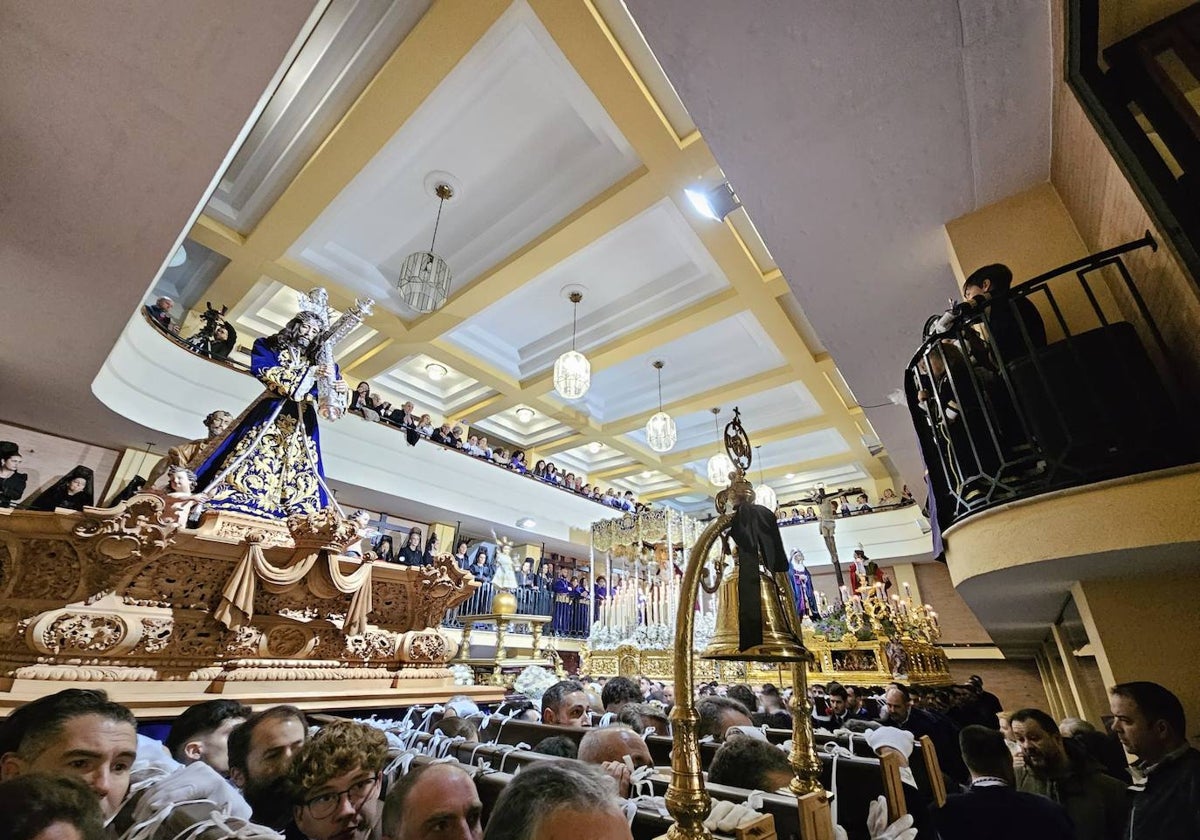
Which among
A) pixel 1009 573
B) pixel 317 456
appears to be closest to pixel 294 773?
pixel 317 456

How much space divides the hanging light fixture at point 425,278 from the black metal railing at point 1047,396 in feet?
16.6

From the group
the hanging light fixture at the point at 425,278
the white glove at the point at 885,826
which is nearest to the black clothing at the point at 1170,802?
the white glove at the point at 885,826

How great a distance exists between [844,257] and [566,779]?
4294 millimetres

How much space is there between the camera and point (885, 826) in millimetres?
1593

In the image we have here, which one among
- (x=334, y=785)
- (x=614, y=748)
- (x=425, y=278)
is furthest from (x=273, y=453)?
(x=425, y=278)

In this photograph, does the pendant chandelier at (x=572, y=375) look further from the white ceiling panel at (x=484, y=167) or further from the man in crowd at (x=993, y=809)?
the man in crowd at (x=993, y=809)

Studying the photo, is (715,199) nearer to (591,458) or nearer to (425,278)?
(425,278)

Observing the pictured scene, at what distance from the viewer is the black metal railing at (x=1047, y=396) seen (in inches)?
97.6

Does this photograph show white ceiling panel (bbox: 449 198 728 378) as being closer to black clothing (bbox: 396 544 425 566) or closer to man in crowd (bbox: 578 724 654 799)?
black clothing (bbox: 396 544 425 566)

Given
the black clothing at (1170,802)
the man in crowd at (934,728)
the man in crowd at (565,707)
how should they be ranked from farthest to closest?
the man in crowd at (934,728), the man in crowd at (565,707), the black clothing at (1170,802)

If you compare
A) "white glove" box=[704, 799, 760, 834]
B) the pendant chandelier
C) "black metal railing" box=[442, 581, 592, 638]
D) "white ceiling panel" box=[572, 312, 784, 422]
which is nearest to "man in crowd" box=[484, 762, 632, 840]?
"white glove" box=[704, 799, 760, 834]

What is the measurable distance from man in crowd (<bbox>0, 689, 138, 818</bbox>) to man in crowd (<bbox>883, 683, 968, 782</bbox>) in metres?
4.48

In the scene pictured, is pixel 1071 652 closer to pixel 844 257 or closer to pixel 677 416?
pixel 844 257

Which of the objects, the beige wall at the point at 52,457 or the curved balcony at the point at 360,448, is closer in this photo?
the curved balcony at the point at 360,448
